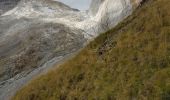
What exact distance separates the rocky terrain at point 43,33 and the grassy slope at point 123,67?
55.9ft

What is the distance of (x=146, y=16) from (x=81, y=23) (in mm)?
62965

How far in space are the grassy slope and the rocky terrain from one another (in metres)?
17.0

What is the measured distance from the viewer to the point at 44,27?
84812mm

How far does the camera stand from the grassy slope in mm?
22453

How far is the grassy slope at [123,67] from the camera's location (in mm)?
22453

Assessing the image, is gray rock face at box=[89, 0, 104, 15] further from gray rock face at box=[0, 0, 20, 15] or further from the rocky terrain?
gray rock face at box=[0, 0, 20, 15]

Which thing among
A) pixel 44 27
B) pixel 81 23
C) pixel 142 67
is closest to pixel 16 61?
pixel 44 27

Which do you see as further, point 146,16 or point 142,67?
point 146,16

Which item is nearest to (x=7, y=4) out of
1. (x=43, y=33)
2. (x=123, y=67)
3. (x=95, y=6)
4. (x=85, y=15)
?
(x=85, y=15)

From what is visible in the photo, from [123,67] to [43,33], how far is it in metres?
56.7

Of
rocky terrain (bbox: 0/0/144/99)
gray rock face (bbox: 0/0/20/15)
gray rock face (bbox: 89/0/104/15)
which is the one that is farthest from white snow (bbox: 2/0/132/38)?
gray rock face (bbox: 0/0/20/15)

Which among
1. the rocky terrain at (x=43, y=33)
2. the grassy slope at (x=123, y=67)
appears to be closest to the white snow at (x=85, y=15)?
the rocky terrain at (x=43, y=33)

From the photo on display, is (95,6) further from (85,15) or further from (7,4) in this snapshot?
(7,4)

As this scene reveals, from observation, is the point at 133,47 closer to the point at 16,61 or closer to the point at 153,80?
the point at 153,80
